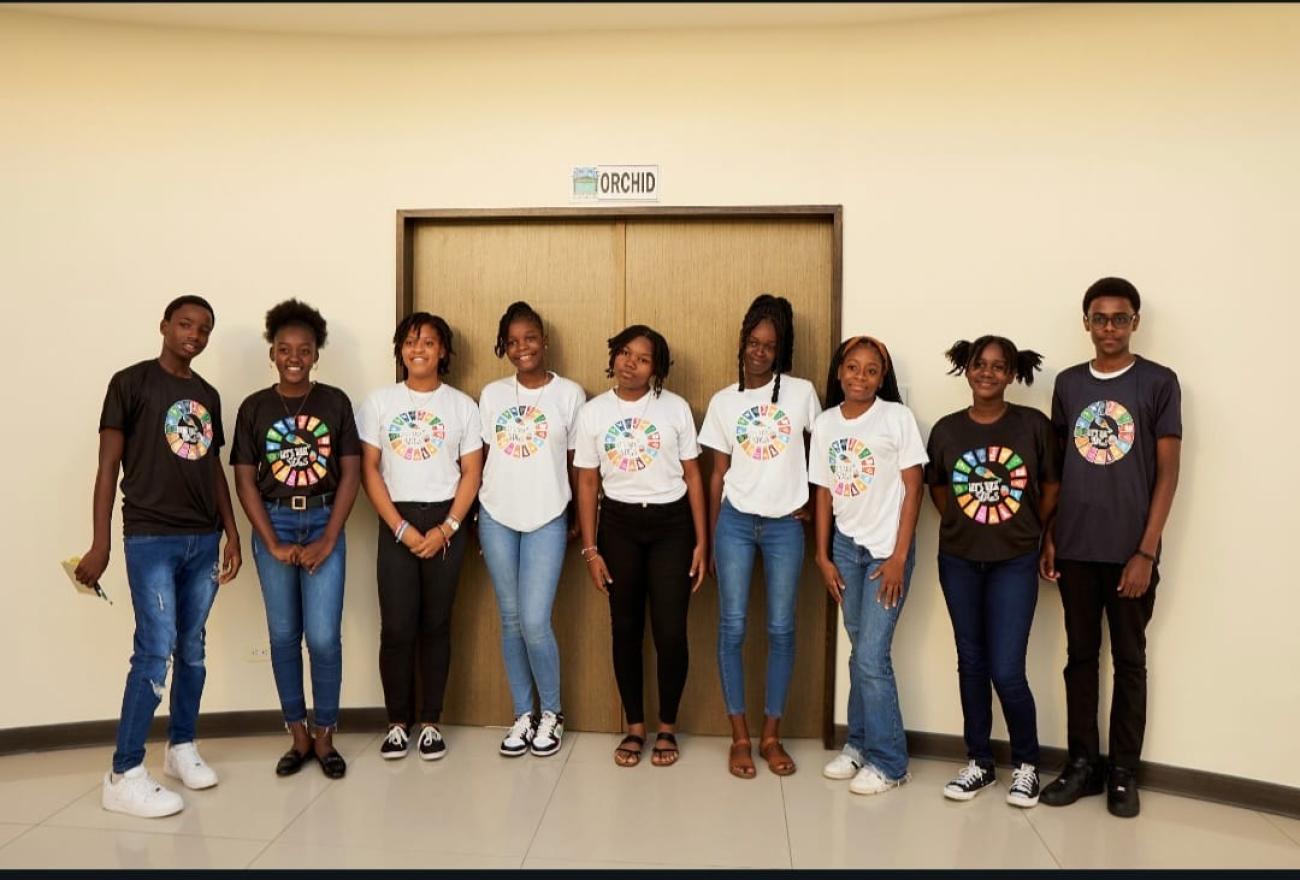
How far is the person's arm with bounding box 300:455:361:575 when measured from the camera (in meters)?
2.99

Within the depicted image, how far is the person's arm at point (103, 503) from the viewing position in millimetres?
2717

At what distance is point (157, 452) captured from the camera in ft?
9.16

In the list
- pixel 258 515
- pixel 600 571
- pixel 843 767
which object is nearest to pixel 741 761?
pixel 843 767

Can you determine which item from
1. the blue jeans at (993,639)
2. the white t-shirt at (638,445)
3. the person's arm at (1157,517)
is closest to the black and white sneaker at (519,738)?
the white t-shirt at (638,445)

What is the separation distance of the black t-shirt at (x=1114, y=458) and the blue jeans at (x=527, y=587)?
1.81m

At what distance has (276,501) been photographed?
9.85 ft

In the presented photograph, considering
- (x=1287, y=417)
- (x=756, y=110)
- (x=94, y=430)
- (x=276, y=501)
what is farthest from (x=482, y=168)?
(x=1287, y=417)

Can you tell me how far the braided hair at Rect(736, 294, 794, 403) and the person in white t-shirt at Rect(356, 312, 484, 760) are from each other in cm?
106

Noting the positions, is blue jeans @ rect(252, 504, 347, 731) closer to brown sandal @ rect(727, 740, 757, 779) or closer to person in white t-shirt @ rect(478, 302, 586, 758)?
person in white t-shirt @ rect(478, 302, 586, 758)

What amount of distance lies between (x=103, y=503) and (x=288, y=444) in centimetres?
58

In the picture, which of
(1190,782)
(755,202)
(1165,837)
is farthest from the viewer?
(755,202)

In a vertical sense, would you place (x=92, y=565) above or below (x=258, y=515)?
below

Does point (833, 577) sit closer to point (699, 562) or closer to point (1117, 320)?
point (699, 562)

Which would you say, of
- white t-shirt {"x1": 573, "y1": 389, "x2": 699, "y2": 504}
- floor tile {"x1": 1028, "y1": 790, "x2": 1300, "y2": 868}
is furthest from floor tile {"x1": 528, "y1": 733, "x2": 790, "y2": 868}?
white t-shirt {"x1": 573, "y1": 389, "x2": 699, "y2": 504}
